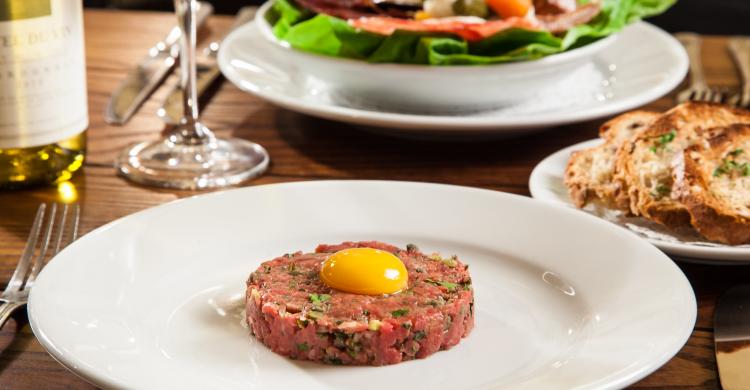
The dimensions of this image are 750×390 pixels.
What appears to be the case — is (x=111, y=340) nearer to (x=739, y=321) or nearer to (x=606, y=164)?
(x=739, y=321)

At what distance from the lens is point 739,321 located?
1.10 m

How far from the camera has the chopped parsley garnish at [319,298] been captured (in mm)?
1023

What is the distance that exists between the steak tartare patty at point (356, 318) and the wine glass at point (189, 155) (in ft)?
1.83

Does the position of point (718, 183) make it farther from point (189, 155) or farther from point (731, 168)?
point (189, 155)

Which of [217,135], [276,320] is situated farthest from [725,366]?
[217,135]

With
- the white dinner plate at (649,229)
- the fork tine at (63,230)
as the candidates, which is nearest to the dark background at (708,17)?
the white dinner plate at (649,229)

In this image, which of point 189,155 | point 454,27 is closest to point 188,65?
point 189,155

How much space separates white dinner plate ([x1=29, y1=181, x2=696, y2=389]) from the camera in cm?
95

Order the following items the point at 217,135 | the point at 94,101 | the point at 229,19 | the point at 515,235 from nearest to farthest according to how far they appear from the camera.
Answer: the point at 515,235 < the point at 217,135 < the point at 94,101 < the point at 229,19

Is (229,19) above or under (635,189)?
under

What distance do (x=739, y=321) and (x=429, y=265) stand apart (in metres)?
Result: 0.35

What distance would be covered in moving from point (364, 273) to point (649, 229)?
511 mm

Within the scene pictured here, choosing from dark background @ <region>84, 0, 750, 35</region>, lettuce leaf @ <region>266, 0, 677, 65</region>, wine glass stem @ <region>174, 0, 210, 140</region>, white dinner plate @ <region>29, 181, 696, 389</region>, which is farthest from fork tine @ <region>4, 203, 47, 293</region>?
dark background @ <region>84, 0, 750, 35</region>

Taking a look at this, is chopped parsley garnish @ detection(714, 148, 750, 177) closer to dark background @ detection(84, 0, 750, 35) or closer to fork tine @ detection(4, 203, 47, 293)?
fork tine @ detection(4, 203, 47, 293)
